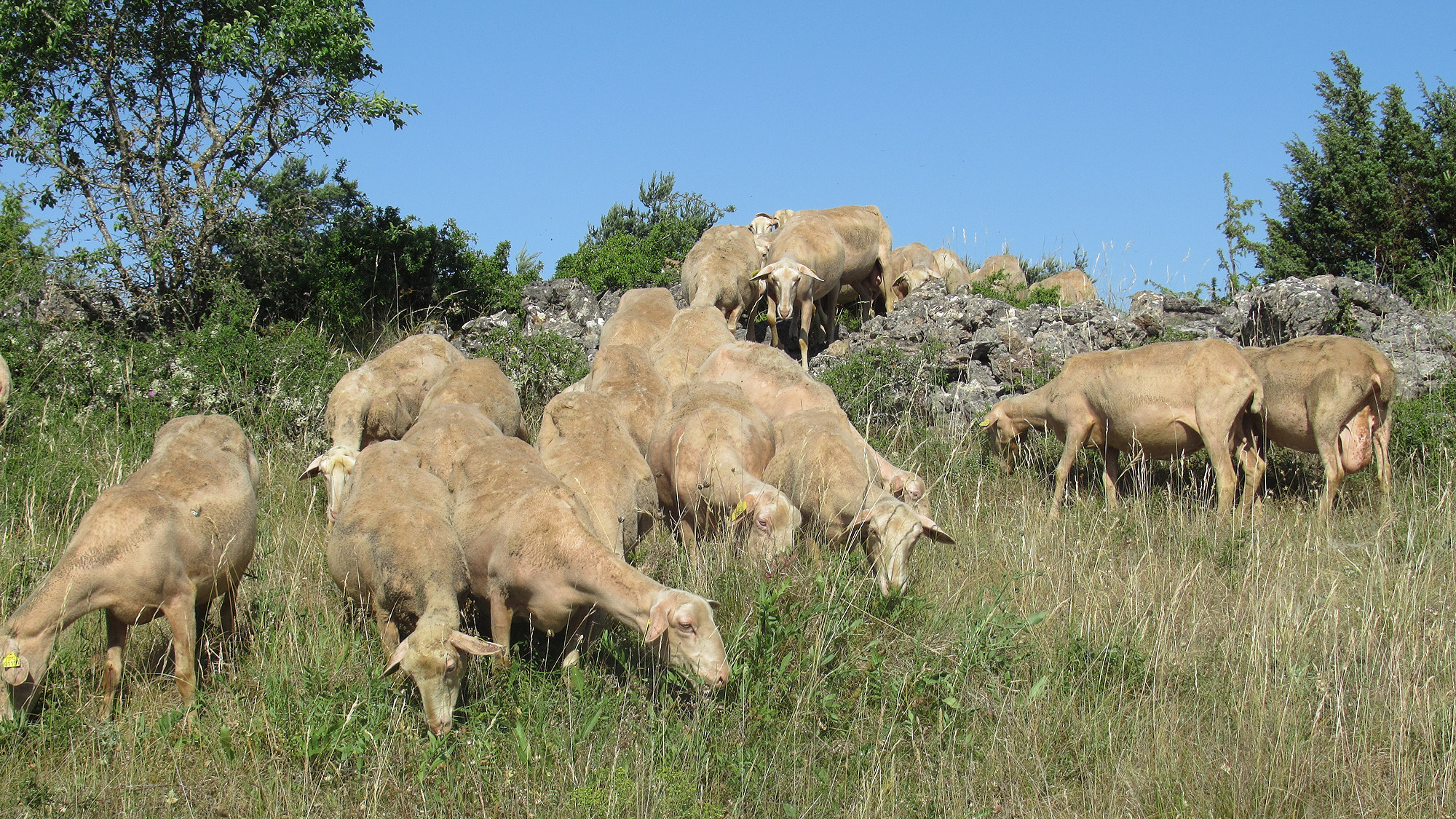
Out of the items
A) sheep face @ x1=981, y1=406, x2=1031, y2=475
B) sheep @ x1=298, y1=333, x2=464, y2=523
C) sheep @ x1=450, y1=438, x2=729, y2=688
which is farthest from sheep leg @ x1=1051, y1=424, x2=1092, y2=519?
sheep @ x1=298, y1=333, x2=464, y2=523

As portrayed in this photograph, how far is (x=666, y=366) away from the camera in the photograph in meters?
12.5

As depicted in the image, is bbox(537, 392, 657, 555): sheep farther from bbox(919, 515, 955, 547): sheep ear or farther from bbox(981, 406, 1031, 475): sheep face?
bbox(981, 406, 1031, 475): sheep face

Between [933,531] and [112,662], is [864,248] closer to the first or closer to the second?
[933,531]

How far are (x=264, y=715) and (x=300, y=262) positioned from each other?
1082cm

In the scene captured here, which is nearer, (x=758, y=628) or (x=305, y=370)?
(x=758, y=628)

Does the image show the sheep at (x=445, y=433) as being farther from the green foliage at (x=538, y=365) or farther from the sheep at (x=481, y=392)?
the green foliage at (x=538, y=365)

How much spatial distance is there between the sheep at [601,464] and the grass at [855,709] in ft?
1.57

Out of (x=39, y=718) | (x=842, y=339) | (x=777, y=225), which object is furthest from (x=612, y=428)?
(x=777, y=225)

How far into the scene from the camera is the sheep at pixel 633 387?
413 inches

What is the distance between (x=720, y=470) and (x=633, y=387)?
2.44 meters

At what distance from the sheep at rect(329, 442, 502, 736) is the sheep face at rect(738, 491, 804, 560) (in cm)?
211

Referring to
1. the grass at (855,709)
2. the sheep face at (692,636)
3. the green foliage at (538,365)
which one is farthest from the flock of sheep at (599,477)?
the green foliage at (538,365)

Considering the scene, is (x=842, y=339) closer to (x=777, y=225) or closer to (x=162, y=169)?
(x=777, y=225)

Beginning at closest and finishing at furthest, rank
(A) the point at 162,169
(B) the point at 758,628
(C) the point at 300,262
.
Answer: (B) the point at 758,628 < (A) the point at 162,169 < (C) the point at 300,262
